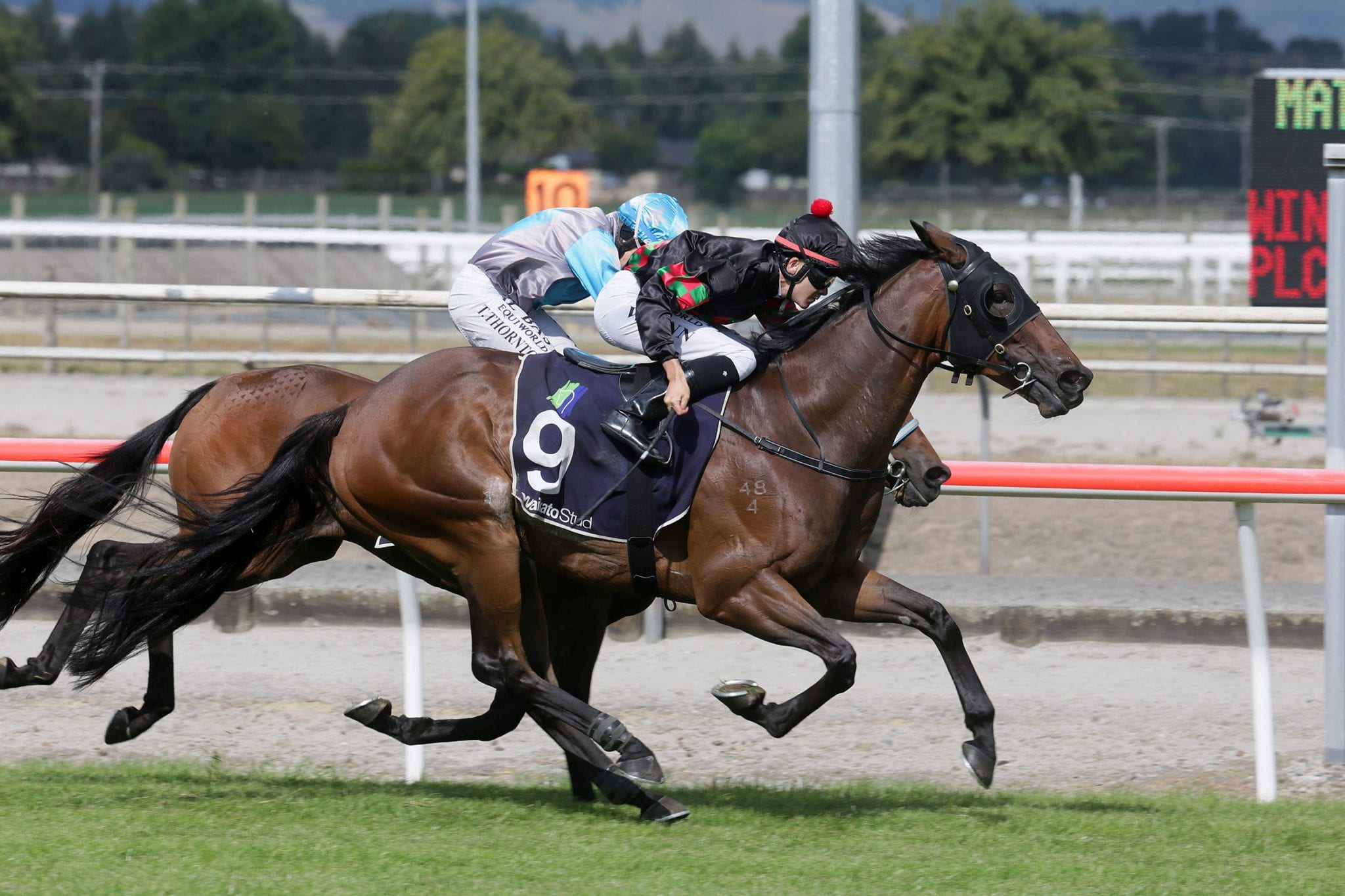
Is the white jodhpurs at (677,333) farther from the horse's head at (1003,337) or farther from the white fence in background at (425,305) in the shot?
the white fence in background at (425,305)

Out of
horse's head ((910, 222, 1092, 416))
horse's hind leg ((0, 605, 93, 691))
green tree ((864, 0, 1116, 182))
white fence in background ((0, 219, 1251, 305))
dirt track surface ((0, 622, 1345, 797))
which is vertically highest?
green tree ((864, 0, 1116, 182))

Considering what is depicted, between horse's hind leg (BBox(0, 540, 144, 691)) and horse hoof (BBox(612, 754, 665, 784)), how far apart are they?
4.87 feet

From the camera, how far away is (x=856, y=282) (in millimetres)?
4238

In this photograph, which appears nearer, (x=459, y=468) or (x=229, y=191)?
(x=459, y=468)

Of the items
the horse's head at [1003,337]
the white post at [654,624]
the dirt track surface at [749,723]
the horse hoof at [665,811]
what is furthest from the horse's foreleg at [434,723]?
the white post at [654,624]

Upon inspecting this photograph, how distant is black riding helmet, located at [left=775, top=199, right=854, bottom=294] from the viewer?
414 centimetres

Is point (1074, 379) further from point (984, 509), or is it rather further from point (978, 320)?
point (984, 509)

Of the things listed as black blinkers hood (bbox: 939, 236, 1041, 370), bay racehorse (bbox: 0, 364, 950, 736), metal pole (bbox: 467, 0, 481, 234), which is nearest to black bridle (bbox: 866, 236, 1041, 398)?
black blinkers hood (bbox: 939, 236, 1041, 370)

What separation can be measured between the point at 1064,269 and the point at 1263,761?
50.6ft

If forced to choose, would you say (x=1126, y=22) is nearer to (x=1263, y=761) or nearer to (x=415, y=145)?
(x=415, y=145)

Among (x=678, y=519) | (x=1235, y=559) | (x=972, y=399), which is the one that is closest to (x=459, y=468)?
(x=678, y=519)

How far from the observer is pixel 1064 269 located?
19109 mm

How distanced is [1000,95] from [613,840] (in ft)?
133

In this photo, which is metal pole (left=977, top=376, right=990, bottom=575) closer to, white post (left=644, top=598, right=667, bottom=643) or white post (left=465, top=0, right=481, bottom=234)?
white post (left=644, top=598, right=667, bottom=643)
